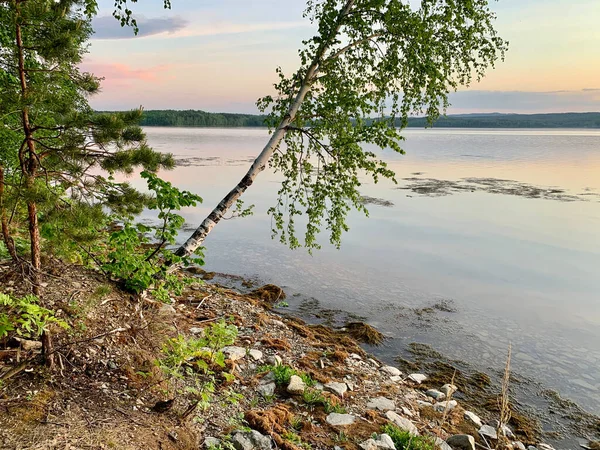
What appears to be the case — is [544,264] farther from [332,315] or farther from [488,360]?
[332,315]

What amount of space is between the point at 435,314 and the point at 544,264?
666cm

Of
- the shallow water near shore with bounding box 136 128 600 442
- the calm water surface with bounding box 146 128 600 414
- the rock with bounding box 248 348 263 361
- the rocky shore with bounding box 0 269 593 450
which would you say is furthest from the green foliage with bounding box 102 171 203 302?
the calm water surface with bounding box 146 128 600 414

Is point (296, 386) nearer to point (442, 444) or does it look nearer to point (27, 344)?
point (442, 444)

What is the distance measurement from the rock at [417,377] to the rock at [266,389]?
123 inches

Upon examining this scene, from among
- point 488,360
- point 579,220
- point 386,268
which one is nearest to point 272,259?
point 386,268

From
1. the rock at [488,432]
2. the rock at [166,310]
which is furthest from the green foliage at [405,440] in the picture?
the rock at [166,310]

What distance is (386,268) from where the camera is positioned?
1456 centimetres

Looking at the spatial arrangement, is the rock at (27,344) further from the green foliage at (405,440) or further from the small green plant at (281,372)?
the green foliage at (405,440)

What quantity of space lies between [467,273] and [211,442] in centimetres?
1170

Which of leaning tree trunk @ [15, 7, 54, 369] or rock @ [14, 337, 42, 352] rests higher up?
leaning tree trunk @ [15, 7, 54, 369]

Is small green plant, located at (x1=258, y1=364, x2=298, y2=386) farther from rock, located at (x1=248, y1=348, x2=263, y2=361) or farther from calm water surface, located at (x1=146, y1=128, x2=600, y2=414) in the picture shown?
calm water surface, located at (x1=146, y1=128, x2=600, y2=414)

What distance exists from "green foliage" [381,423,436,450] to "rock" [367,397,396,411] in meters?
0.73

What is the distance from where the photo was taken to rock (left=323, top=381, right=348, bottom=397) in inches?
272

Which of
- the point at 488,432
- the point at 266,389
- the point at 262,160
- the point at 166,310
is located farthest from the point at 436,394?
the point at 262,160
